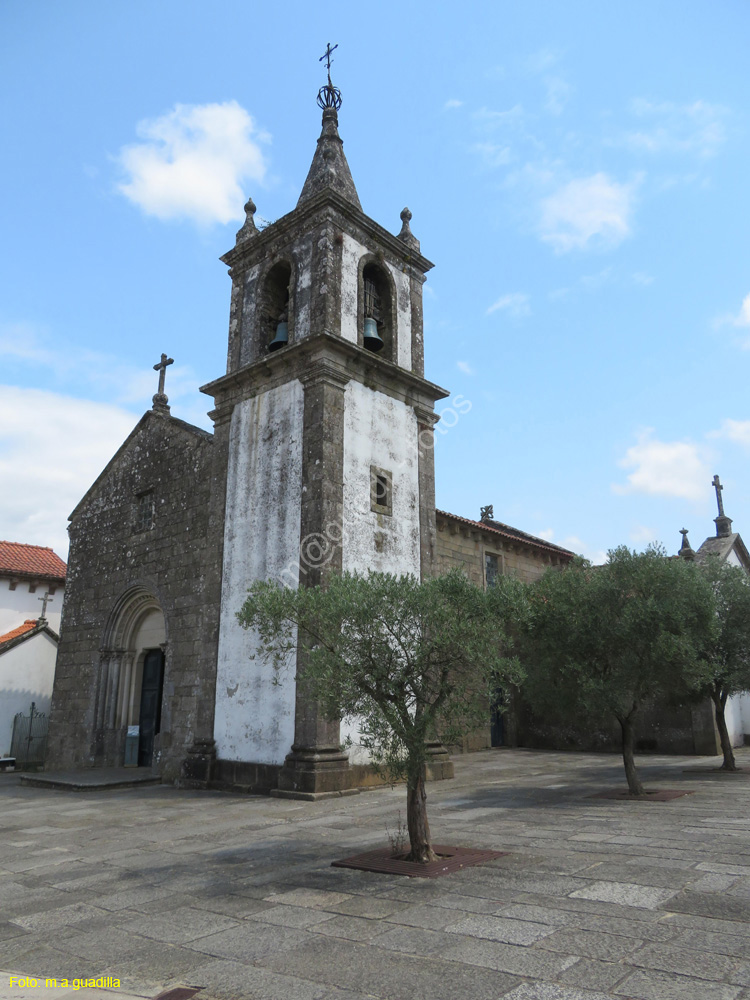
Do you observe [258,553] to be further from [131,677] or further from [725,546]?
[725,546]

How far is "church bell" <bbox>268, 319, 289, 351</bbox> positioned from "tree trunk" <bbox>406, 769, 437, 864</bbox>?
994cm

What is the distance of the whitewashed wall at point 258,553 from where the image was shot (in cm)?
1207

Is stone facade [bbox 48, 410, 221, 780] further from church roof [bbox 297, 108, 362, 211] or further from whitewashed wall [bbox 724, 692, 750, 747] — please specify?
whitewashed wall [bbox 724, 692, 750, 747]

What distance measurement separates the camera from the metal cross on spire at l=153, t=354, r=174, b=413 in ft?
57.1

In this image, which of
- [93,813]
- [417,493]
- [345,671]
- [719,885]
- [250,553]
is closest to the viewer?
[719,885]

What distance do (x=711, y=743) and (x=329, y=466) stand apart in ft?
39.9

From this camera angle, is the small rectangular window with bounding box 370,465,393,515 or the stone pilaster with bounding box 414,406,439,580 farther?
the stone pilaster with bounding box 414,406,439,580

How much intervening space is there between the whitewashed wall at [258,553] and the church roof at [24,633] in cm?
979

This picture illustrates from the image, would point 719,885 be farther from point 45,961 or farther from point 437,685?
point 45,961

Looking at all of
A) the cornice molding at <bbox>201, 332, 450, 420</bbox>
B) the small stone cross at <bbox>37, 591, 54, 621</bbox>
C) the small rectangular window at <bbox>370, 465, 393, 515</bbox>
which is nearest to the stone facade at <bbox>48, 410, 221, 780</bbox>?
the cornice molding at <bbox>201, 332, 450, 420</bbox>

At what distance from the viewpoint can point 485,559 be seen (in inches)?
816

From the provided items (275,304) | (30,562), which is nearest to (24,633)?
(30,562)

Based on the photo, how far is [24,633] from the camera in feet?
66.7

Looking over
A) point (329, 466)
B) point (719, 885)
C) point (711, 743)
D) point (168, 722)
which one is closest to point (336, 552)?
point (329, 466)
